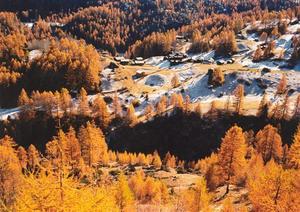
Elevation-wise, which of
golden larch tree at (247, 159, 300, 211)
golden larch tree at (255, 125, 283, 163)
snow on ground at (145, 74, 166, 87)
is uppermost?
golden larch tree at (247, 159, 300, 211)

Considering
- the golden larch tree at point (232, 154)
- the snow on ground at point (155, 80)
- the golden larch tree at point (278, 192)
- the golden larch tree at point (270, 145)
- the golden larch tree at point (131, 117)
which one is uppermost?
the golden larch tree at point (278, 192)

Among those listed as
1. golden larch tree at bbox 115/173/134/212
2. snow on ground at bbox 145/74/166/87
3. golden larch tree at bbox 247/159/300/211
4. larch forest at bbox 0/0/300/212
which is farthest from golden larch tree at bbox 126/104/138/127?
golden larch tree at bbox 247/159/300/211

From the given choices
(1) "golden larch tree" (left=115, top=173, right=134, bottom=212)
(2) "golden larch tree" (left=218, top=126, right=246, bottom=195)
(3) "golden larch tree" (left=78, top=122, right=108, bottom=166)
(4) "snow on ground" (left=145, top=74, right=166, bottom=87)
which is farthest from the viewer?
(4) "snow on ground" (left=145, top=74, right=166, bottom=87)

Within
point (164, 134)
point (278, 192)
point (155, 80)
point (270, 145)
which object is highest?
point (278, 192)

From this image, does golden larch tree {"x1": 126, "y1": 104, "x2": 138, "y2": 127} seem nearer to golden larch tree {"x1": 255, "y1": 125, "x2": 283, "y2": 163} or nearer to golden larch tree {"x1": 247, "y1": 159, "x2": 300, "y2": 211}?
golden larch tree {"x1": 255, "y1": 125, "x2": 283, "y2": 163}

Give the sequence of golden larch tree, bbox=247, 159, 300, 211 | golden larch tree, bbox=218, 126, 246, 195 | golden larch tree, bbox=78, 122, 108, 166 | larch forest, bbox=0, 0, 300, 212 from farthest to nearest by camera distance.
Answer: golden larch tree, bbox=78, 122, 108, 166 → golden larch tree, bbox=218, 126, 246, 195 → larch forest, bbox=0, 0, 300, 212 → golden larch tree, bbox=247, 159, 300, 211

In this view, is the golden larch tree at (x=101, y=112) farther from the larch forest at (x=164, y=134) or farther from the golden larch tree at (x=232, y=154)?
the golden larch tree at (x=232, y=154)

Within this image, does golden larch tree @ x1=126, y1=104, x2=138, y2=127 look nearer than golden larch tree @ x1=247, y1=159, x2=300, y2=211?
No

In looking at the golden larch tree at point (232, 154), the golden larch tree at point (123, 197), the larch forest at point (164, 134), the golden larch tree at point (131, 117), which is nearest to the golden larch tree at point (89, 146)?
the larch forest at point (164, 134)

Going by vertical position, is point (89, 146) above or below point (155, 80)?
above

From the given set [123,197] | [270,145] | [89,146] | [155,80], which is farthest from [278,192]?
[155,80]

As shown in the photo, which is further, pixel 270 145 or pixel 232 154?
pixel 270 145

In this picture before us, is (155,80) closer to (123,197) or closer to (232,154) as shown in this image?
(232,154)

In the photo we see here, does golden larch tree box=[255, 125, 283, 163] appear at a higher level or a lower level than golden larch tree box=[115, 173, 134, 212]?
lower
